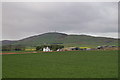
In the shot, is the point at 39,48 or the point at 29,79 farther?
the point at 39,48

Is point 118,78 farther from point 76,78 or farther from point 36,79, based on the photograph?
point 36,79

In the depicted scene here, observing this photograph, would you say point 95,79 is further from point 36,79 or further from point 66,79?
point 36,79

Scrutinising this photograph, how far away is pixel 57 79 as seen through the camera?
12766mm

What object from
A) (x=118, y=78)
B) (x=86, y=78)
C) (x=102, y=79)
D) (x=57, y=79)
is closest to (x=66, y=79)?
(x=57, y=79)

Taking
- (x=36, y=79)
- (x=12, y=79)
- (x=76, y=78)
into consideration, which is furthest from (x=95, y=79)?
(x=12, y=79)

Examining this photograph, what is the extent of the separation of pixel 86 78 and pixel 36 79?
3.69 metres

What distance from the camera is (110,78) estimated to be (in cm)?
1320

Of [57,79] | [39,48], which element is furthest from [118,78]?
[39,48]

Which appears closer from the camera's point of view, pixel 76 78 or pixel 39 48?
pixel 76 78

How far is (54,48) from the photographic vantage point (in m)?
97.8

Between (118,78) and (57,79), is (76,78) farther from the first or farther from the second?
(118,78)

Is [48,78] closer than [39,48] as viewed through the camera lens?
Yes

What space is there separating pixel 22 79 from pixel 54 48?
84.8 meters

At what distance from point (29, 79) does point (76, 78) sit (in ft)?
11.3
